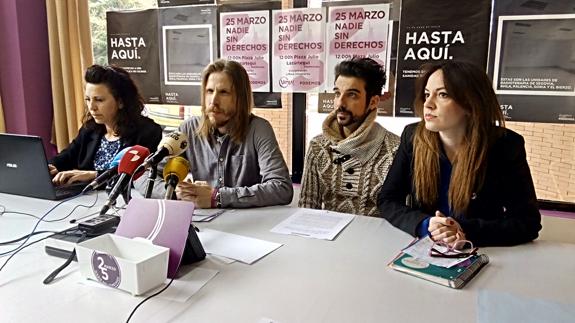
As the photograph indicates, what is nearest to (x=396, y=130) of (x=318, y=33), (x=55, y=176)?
(x=318, y=33)

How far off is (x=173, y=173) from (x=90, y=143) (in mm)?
1192

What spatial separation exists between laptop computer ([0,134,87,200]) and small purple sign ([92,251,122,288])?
2.64 ft

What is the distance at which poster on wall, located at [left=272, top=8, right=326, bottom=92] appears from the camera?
258 cm

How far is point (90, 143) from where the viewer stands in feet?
7.60

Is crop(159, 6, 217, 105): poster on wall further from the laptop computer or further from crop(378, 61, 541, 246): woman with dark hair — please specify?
crop(378, 61, 541, 246): woman with dark hair

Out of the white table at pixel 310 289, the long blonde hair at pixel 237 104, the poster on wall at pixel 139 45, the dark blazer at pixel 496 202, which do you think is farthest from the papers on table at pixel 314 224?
the poster on wall at pixel 139 45

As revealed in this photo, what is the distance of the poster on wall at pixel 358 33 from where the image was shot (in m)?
2.46

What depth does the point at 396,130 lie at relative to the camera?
8.38 feet

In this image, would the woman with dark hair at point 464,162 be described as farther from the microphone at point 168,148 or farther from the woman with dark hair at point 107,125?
the woman with dark hair at point 107,125

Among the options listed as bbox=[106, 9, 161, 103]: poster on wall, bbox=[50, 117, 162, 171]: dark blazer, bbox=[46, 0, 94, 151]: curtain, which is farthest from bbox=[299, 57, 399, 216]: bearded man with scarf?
bbox=[46, 0, 94, 151]: curtain

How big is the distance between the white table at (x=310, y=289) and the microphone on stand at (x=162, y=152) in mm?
291

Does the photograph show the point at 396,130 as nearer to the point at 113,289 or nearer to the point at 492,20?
the point at 492,20

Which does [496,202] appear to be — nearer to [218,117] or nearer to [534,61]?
[534,61]

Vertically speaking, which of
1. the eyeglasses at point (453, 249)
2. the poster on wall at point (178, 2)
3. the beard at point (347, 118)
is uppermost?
the poster on wall at point (178, 2)
